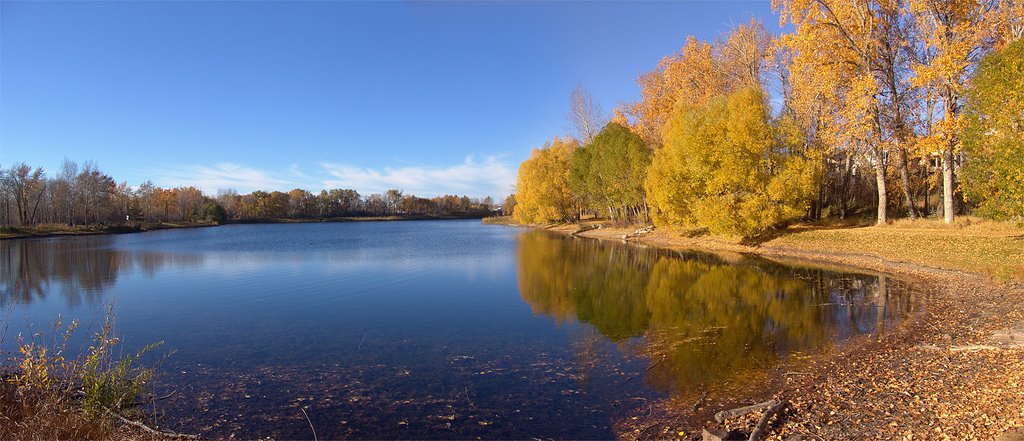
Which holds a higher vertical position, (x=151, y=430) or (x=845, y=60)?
(x=845, y=60)

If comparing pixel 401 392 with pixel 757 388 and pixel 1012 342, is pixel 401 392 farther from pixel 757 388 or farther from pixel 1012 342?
pixel 1012 342

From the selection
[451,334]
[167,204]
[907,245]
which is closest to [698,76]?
[907,245]

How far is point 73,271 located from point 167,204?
103 meters

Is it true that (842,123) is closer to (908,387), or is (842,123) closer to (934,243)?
(934,243)

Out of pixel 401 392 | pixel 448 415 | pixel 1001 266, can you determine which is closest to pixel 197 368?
pixel 401 392

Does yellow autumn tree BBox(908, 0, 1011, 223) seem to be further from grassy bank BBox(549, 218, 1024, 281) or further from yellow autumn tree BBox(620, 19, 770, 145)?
yellow autumn tree BBox(620, 19, 770, 145)

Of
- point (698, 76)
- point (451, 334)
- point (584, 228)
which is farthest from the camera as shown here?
point (584, 228)

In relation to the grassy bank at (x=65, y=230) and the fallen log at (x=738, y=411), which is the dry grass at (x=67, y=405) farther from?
the grassy bank at (x=65, y=230)

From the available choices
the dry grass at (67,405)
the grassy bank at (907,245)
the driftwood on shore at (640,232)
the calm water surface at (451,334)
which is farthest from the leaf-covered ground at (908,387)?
the driftwood on shore at (640,232)

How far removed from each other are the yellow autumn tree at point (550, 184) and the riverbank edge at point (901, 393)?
159 feet

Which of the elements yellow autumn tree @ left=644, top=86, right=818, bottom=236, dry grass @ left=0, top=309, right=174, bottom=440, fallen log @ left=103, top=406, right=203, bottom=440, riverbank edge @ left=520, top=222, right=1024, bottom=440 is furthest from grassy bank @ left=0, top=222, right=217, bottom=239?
riverbank edge @ left=520, top=222, right=1024, bottom=440

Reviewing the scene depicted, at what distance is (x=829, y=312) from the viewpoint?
13117 millimetres

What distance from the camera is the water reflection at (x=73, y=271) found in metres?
17.9

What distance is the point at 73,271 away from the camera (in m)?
24.8
